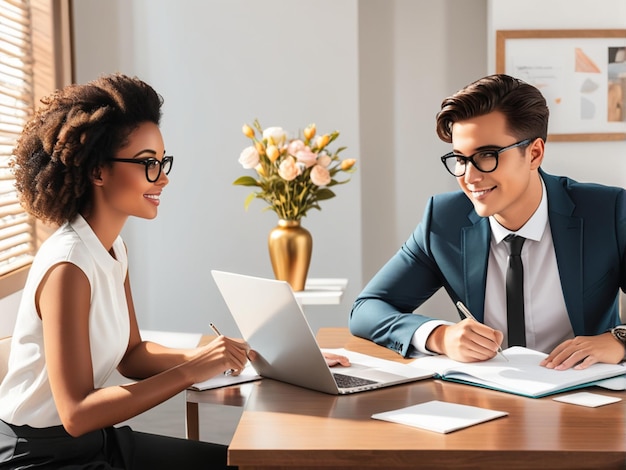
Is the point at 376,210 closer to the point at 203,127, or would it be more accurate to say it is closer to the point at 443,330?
the point at 203,127

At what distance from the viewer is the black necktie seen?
1964mm

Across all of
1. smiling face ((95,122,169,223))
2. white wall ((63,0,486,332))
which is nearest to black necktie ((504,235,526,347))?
smiling face ((95,122,169,223))

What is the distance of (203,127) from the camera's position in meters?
3.89

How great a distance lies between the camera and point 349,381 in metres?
1.57

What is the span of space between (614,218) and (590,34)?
210 centimetres

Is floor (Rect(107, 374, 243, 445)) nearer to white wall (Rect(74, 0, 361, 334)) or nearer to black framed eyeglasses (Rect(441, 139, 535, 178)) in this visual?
white wall (Rect(74, 0, 361, 334))

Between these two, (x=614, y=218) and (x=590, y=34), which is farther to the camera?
(x=590, y=34)

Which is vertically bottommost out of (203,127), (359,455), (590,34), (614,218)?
(359,455)

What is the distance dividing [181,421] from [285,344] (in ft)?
7.86

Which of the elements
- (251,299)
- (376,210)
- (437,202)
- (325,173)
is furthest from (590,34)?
(251,299)

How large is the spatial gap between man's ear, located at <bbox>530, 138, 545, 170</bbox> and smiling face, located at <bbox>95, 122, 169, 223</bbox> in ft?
2.96

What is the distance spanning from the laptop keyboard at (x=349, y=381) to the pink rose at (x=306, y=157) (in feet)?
4.63

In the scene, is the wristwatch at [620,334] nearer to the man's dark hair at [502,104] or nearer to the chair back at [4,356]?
the man's dark hair at [502,104]

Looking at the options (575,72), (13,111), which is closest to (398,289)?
(13,111)
